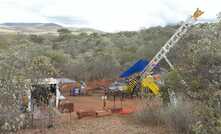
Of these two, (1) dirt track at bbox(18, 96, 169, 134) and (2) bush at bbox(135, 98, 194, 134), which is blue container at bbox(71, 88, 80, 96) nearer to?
(1) dirt track at bbox(18, 96, 169, 134)

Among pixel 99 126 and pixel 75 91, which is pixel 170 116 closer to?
pixel 99 126

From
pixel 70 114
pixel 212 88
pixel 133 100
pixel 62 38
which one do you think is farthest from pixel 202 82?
pixel 62 38

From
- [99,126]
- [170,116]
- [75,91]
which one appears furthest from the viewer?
[75,91]

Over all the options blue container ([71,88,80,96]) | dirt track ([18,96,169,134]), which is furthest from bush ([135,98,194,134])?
blue container ([71,88,80,96])

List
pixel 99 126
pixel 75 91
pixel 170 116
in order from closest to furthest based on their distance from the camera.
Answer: pixel 170 116 < pixel 99 126 < pixel 75 91

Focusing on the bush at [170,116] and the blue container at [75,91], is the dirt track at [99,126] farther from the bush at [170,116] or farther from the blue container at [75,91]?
the blue container at [75,91]

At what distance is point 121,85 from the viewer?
2392cm

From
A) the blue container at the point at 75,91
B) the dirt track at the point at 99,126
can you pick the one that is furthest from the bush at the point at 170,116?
the blue container at the point at 75,91

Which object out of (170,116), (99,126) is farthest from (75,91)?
(170,116)

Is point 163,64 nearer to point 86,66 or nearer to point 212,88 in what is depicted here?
point 86,66

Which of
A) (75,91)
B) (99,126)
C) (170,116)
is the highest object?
(170,116)

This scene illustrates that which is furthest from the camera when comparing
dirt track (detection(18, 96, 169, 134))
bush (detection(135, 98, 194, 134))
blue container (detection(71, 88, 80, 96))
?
blue container (detection(71, 88, 80, 96))

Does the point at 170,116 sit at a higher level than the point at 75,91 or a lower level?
higher

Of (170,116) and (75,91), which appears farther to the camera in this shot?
(75,91)
